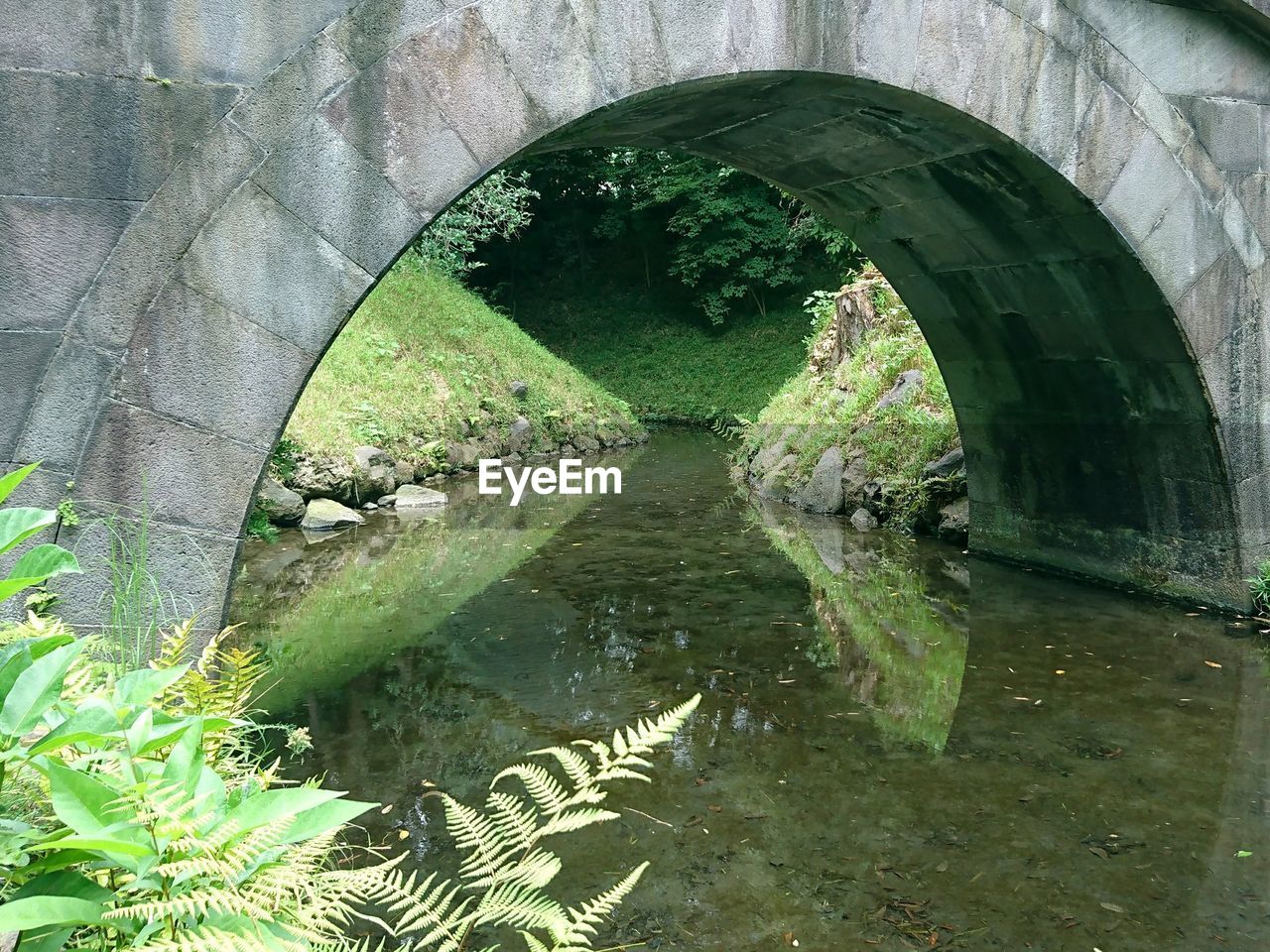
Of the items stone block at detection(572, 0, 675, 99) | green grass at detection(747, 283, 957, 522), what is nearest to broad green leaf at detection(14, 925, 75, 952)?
stone block at detection(572, 0, 675, 99)

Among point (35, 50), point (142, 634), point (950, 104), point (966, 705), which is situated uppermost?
point (950, 104)

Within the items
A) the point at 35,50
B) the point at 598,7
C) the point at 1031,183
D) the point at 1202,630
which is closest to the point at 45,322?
the point at 35,50

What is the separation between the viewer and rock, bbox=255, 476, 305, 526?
413 inches

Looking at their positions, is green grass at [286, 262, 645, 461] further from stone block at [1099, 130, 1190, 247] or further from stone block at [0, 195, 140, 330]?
stone block at [1099, 130, 1190, 247]

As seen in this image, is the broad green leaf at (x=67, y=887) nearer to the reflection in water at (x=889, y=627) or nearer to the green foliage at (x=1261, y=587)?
the reflection in water at (x=889, y=627)

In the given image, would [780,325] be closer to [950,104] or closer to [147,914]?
[950,104]

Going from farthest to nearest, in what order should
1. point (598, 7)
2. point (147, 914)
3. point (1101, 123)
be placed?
1. point (1101, 123)
2. point (598, 7)
3. point (147, 914)

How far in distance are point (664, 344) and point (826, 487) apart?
68.2 feet

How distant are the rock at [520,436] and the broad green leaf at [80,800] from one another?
619 inches

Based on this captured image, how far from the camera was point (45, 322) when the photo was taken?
11.0 ft

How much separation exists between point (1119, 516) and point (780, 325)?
23125mm

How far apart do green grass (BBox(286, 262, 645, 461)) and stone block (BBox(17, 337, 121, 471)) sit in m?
8.06

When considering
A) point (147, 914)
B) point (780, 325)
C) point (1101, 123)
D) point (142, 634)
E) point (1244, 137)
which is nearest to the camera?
point (147, 914)

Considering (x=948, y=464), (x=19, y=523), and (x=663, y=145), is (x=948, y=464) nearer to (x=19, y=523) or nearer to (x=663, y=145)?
(x=663, y=145)
